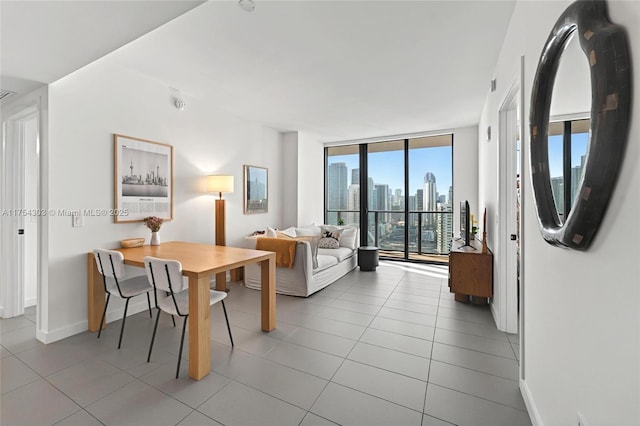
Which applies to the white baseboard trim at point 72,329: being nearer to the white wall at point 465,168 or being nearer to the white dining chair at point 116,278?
the white dining chair at point 116,278

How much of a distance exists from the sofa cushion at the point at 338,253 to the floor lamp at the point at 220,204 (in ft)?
5.01

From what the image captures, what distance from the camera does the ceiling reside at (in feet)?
5.93

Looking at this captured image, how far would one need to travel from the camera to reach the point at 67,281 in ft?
8.87

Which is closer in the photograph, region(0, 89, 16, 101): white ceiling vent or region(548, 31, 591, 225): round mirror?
region(548, 31, 591, 225): round mirror

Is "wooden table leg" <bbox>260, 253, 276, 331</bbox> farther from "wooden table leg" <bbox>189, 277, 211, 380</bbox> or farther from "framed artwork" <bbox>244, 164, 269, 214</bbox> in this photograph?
"framed artwork" <bbox>244, 164, 269, 214</bbox>

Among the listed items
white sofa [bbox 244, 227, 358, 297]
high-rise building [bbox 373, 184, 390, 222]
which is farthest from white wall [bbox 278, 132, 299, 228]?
high-rise building [bbox 373, 184, 390, 222]

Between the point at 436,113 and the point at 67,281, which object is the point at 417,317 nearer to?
the point at 436,113

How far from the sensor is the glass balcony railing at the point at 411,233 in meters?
6.02

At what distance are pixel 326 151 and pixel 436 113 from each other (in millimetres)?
2929

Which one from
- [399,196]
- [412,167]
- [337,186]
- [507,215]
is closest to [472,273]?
[507,215]

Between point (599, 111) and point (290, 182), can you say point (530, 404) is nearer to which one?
point (599, 111)

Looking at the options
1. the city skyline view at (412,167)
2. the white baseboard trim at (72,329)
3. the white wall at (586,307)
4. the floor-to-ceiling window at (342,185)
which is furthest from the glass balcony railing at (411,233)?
the white wall at (586,307)

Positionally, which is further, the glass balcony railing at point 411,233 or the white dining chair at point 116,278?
the glass balcony railing at point 411,233

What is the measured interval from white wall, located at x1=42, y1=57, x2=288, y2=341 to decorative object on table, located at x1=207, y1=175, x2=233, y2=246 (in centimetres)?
16
